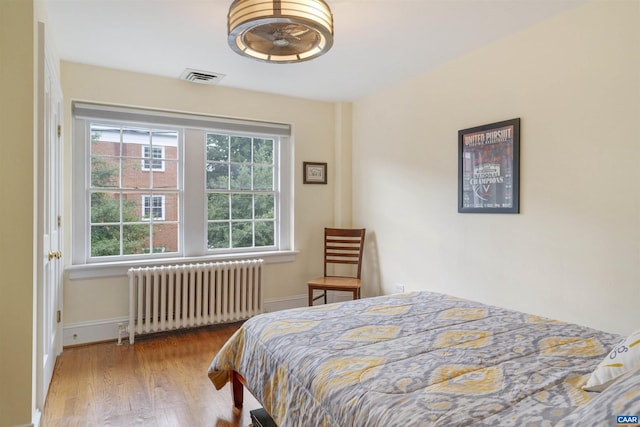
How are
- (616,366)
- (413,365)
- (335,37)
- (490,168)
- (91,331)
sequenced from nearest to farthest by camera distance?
(616,366)
(413,365)
(335,37)
(490,168)
(91,331)

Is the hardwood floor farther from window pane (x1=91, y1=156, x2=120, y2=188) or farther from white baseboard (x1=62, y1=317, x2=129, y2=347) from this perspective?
window pane (x1=91, y1=156, x2=120, y2=188)

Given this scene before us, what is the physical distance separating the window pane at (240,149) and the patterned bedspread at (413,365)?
7.53ft

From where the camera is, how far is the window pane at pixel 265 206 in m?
4.19

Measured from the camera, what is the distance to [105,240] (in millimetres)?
3482

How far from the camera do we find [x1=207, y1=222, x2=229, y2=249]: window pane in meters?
3.92

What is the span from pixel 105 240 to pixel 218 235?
102 cm

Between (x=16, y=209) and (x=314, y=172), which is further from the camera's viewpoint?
(x=314, y=172)

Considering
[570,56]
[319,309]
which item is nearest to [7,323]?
[319,309]

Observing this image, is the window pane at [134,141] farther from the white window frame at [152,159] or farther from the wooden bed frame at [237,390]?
the wooden bed frame at [237,390]

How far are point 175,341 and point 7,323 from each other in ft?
5.63

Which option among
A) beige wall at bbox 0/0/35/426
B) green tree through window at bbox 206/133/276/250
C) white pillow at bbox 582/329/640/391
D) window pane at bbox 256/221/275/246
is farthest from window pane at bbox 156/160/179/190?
white pillow at bbox 582/329/640/391

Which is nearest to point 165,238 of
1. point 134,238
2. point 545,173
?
point 134,238

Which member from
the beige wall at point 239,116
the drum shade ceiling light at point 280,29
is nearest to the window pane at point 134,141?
the beige wall at point 239,116

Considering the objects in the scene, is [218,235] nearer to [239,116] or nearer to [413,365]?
[239,116]
